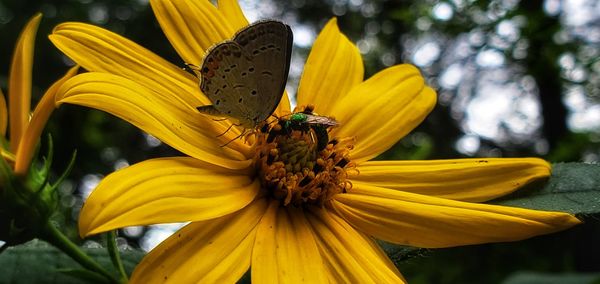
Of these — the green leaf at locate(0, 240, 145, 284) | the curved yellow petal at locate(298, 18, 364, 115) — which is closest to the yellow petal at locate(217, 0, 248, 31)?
the curved yellow petal at locate(298, 18, 364, 115)

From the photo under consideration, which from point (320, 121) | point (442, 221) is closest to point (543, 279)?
point (442, 221)

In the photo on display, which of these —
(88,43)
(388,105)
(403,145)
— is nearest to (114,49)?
(88,43)

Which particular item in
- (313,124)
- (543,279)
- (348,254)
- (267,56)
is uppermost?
(267,56)

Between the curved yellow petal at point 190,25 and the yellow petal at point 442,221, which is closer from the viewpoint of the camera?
the yellow petal at point 442,221

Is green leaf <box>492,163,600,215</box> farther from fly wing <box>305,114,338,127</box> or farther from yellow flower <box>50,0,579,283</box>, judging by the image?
fly wing <box>305,114,338,127</box>

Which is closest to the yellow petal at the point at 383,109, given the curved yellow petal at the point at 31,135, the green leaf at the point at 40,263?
the green leaf at the point at 40,263

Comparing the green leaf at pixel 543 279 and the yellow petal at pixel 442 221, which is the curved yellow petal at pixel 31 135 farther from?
the green leaf at pixel 543 279

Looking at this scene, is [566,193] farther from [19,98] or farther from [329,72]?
[19,98]
